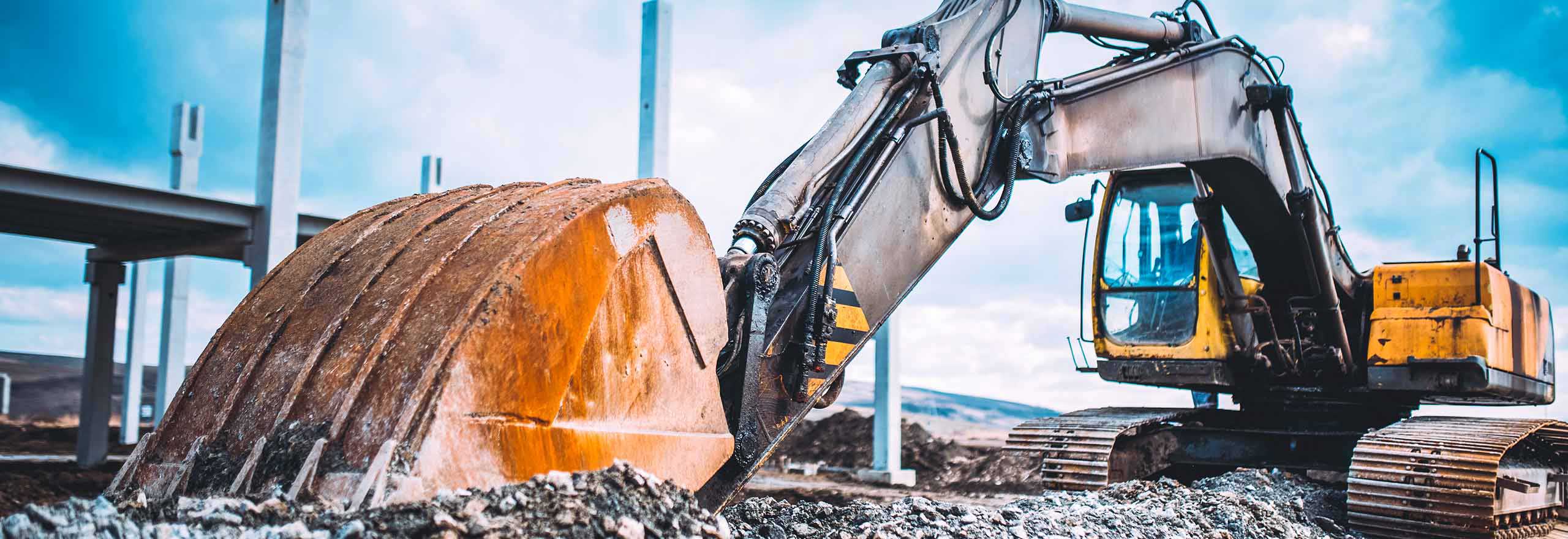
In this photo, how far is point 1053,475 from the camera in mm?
6832

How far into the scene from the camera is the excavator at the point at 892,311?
103 inches

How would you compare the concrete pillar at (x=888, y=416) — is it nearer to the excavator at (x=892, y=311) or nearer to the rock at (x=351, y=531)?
the excavator at (x=892, y=311)

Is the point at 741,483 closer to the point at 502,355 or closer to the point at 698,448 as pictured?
the point at 698,448

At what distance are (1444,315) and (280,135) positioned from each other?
9093mm

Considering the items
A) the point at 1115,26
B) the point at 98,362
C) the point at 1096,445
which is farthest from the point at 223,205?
the point at 1115,26

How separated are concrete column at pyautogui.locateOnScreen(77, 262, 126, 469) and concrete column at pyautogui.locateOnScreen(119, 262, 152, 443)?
2394 mm

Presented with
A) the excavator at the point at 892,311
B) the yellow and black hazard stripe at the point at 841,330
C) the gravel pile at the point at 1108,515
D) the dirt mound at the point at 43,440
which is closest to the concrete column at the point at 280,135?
the dirt mound at the point at 43,440

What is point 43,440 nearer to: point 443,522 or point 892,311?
point 892,311

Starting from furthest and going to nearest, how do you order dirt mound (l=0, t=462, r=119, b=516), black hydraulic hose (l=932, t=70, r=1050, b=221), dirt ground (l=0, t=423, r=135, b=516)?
dirt ground (l=0, t=423, r=135, b=516)
dirt mound (l=0, t=462, r=119, b=516)
black hydraulic hose (l=932, t=70, r=1050, b=221)

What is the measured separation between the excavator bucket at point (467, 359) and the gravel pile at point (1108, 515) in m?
0.88

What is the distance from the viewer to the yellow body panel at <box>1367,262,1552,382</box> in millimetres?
6754

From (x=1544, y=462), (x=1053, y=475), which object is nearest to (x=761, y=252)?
(x=1053, y=475)

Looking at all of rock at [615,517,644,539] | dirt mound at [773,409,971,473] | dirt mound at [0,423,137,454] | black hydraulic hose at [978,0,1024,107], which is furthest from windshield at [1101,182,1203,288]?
dirt mound at [0,423,137,454]

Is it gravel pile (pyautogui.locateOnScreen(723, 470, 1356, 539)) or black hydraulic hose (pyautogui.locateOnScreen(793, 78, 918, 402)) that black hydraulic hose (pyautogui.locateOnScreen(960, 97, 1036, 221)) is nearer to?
black hydraulic hose (pyautogui.locateOnScreen(793, 78, 918, 402))
